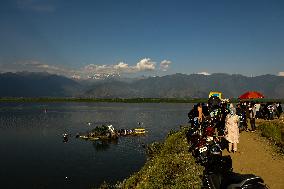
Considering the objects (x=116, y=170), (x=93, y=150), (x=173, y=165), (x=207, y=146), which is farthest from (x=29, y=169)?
(x=207, y=146)

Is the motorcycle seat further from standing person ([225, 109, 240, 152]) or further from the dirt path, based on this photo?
standing person ([225, 109, 240, 152])

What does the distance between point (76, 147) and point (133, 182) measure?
30796 millimetres

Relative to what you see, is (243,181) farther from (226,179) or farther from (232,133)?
(232,133)

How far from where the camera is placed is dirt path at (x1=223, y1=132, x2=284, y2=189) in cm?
1759

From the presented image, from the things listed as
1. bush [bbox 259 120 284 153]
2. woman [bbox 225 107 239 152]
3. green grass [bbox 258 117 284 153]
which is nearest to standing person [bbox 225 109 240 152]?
woman [bbox 225 107 239 152]

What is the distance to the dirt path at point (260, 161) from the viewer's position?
57.7 feet

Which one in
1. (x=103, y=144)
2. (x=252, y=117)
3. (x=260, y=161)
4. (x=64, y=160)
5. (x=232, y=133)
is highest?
(x=252, y=117)

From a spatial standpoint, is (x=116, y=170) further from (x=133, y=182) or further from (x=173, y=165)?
(x=173, y=165)

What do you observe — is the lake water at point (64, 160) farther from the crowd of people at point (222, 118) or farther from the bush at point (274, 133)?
the bush at point (274, 133)

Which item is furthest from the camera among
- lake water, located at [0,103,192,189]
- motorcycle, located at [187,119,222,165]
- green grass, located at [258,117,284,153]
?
lake water, located at [0,103,192,189]

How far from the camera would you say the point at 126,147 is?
55719 mm

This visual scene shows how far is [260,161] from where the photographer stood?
68.6 feet

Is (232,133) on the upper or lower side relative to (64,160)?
upper

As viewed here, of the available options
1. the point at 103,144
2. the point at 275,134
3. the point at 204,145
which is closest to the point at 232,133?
the point at 204,145
